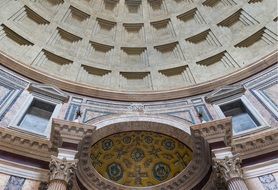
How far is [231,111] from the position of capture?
49.5 feet

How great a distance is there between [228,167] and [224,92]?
6.54 meters

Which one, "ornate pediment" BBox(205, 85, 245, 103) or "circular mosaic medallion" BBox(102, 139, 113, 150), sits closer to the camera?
"circular mosaic medallion" BBox(102, 139, 113, 150)

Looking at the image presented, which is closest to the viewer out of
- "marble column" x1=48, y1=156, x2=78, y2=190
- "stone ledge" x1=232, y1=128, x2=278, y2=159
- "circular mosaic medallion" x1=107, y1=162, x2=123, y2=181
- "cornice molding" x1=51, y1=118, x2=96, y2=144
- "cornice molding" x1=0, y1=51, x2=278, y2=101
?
"marble column" x1=48, y1=156, x2=78, y2=190

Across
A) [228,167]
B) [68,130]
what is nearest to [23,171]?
[68,130]

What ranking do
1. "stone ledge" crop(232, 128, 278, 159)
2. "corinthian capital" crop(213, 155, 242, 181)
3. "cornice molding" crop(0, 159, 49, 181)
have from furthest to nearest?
"stone ledge" crop(232, 128, 278, 159) < "cornice molding" crop(0, 159, 49, 181) < "corinthian capital" crop(213, 155, 242, 181)

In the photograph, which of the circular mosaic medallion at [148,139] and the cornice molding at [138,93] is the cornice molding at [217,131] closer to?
the circular mosaic medallion at [148,139]

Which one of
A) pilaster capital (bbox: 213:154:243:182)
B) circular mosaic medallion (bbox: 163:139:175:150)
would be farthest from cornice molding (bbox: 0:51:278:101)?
pilaster capital (bbox: 213:154:243:182)

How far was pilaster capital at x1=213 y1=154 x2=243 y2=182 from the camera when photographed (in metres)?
9.70

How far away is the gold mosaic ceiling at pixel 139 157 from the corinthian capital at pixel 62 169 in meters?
3.22

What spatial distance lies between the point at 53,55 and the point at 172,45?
836cm

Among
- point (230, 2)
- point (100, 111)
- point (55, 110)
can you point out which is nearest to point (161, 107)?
point (100, 111)

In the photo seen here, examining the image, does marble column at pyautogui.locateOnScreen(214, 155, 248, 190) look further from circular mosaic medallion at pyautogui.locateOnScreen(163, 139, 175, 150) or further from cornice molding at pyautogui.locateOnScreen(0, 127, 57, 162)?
cornice molding at pyautogui.locateOnScreen(0, 127, 57, 162)

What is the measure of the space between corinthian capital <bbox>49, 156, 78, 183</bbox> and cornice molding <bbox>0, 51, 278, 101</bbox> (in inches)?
273

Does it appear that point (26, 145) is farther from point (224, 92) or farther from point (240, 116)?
point (224, 92)
